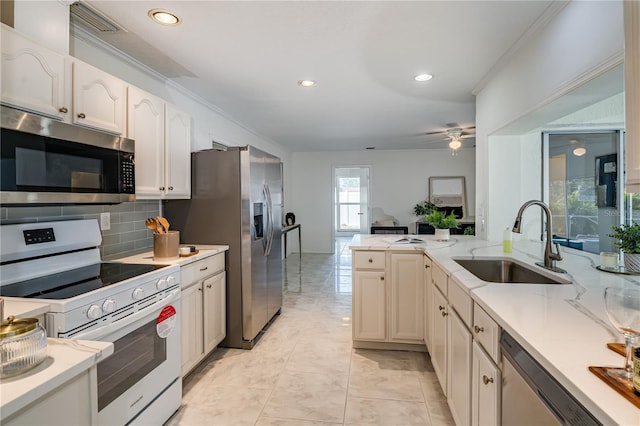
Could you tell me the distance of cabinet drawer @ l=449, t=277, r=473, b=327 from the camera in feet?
4.93

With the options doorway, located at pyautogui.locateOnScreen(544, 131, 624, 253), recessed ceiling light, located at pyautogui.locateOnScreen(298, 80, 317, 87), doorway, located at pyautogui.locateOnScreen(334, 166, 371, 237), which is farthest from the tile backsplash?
doorway, located at pyautogui.locateOnScreen(334, 166, 371, 237)

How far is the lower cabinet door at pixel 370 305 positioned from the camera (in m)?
2.75

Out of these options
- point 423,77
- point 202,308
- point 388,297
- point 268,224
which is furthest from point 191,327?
point 423,77

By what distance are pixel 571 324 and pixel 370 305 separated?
72.3 inches

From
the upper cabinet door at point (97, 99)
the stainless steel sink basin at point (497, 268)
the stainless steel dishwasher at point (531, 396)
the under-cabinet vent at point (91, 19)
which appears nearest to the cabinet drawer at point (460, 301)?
the stainless steel dishwasher at point (531, 396)

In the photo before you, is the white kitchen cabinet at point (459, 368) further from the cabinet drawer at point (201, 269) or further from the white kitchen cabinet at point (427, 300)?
the cabinet drawer at point (201, 269)

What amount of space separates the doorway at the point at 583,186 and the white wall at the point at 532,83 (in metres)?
0.50

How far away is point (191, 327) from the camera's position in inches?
92.2

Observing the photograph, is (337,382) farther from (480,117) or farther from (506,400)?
(480,117)

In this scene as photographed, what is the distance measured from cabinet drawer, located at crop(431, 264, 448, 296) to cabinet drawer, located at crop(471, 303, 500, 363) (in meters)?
0.56

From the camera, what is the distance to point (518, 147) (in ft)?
9.86

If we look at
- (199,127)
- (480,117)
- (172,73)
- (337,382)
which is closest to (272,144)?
(199,127)

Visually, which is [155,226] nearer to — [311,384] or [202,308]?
[202,308]

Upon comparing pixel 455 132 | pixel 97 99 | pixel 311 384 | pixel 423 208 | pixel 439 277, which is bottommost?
pixel 311 384
